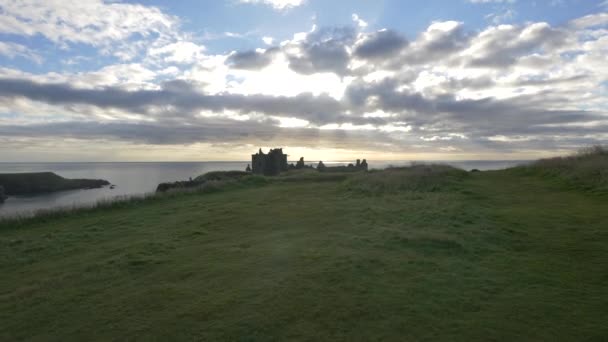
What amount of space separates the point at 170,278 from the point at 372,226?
5.80m

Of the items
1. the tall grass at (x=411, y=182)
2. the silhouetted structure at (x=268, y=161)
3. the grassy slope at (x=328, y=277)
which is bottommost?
the grassy slope at (x=328, y=277)

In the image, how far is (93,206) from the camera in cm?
1758

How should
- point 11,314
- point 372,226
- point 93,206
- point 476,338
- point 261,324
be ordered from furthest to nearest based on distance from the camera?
point 93,206 < point 372,226 < point 11,314 < point 261,324 < point 476,338

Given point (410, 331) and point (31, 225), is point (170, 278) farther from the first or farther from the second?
point (31, 225)

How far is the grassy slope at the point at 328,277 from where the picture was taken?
4.44 meters

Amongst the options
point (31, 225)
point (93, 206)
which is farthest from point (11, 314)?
point (93, 206)

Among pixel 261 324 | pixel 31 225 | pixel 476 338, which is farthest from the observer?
pixel 31 225

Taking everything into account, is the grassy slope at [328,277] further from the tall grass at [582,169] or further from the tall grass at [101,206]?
the tall grass at [101,206]

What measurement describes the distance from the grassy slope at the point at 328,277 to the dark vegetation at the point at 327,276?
0.10 feet

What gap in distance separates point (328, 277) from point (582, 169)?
16166mm

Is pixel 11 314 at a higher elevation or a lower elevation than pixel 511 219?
lower

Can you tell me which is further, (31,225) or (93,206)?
(93,206)

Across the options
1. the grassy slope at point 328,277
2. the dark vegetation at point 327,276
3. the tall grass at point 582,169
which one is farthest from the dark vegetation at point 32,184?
the tall grass at point 582,169

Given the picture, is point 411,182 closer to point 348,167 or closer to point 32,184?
point 348,167
